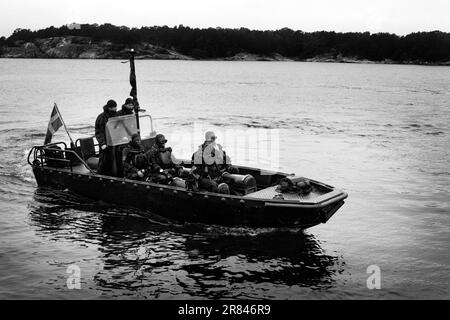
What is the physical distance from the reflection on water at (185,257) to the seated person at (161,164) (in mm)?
1151

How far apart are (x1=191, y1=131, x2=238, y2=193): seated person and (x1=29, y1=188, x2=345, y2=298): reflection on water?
3.68 feet

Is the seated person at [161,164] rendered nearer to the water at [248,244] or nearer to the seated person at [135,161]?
the seated person at [135,161]

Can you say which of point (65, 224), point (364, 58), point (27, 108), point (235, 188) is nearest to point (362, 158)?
point (235, 188)

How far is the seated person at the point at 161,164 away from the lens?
13.0m

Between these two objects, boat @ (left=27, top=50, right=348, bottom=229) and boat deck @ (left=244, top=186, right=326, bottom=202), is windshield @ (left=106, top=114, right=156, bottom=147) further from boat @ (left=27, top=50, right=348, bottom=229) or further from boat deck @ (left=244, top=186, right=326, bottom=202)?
boat deck @ (left=244, top=186, right=326, bottom=202)

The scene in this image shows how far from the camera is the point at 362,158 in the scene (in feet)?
76.6

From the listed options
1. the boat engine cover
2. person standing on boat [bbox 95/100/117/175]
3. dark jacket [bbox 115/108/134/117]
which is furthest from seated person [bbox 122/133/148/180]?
the boat engine cover

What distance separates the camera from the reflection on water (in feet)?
31.7

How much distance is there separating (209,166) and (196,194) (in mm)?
924

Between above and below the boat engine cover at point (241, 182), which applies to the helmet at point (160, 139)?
above

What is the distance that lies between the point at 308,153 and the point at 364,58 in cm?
17471

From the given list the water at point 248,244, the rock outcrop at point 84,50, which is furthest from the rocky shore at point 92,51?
the water at point 248,244

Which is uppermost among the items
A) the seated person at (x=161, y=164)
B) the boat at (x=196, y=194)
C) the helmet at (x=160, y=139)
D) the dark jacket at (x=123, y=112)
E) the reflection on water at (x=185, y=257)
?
the dark jacket at (x=123, y=112)

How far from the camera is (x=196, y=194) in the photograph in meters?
11.8
